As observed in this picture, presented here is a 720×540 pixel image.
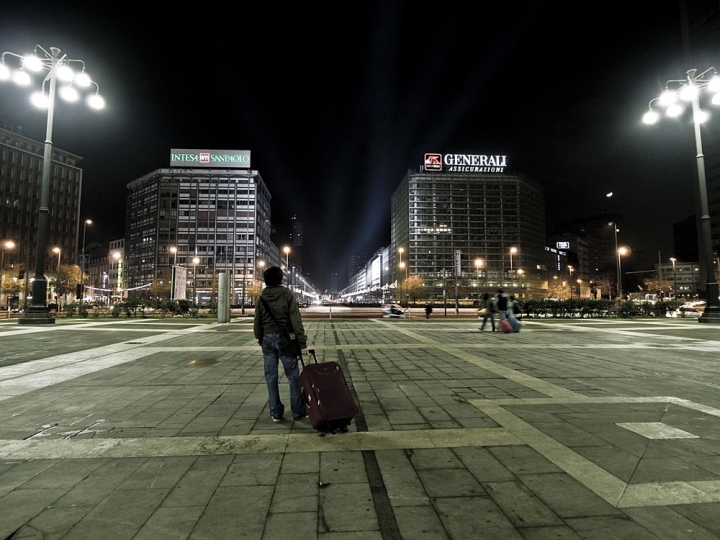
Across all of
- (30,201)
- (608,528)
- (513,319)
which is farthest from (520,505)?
(30,201)

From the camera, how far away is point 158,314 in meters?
29.0

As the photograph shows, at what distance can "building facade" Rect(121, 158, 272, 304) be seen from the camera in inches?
3809

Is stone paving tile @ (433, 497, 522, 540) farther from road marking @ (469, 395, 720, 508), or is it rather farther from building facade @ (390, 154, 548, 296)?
building facade @ (390, 154, 548, 296)

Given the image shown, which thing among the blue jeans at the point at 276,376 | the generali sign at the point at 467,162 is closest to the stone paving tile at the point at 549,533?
the blue jeans at the point at 276,376

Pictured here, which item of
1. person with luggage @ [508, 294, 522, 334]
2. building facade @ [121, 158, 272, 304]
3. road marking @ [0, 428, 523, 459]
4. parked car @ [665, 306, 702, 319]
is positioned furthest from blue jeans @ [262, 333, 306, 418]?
building facade @ [121, 158, 272, 304]

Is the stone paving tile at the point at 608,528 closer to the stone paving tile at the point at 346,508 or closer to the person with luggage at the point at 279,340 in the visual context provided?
the stone paving tile at the point at 346,508

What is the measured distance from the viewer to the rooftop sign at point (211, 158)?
103 m

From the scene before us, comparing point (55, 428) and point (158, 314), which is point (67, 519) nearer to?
point (55, 428)

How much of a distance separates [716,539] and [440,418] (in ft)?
9.31

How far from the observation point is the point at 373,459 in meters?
3.55

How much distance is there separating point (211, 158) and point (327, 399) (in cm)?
11255

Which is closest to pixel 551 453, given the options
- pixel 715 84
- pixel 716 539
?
pixel 716 539

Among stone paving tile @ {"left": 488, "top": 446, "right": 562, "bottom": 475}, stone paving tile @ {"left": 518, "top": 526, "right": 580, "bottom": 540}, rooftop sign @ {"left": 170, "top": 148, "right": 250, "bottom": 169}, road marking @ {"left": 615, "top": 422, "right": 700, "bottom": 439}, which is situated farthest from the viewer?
rooftop sign @ {"left": 170, "top": 148, "right": 250, "bottom": 169}

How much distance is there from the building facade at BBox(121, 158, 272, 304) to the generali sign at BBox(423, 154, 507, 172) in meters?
62.9
